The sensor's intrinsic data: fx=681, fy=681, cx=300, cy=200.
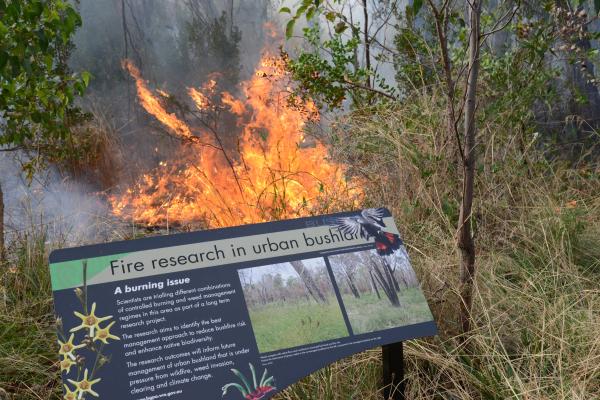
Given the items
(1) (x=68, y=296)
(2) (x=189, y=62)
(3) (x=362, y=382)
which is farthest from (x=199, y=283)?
(2) (x=189, y=62)

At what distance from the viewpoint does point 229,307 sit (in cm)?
217

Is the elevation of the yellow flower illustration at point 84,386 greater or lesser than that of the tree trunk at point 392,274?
lesser

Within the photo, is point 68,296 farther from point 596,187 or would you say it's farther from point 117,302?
point 596,187

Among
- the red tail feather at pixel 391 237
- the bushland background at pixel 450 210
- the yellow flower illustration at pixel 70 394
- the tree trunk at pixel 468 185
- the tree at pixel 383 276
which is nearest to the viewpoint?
the yellow flower illustration at pixel 70 394

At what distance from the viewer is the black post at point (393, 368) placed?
2461 millimetres

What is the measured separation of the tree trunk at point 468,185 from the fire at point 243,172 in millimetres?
1498

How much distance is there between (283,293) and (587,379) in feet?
3.82

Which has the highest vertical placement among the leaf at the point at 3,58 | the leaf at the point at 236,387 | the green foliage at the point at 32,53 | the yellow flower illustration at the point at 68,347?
the green foliage at the point at 32,53

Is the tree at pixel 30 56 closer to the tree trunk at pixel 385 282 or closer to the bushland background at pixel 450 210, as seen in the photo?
the bushland background at pixel 450 210

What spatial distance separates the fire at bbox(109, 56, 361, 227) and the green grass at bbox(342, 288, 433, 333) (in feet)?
6.57

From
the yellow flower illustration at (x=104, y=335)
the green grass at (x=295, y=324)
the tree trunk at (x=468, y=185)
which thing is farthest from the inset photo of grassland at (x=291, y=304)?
the tree trunk at (x=468, y=185)

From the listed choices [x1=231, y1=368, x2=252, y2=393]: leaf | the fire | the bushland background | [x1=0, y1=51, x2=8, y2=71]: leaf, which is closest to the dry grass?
the bushland background

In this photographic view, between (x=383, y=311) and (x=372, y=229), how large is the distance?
331 millimetres

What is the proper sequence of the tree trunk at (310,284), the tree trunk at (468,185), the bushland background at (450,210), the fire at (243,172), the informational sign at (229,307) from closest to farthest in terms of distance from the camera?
the informational sign at (229,307) → the tree trunk at (310,284) → the bushland background at (450,210) → the tree trunk at (468,185) → the fire at (243,172)
